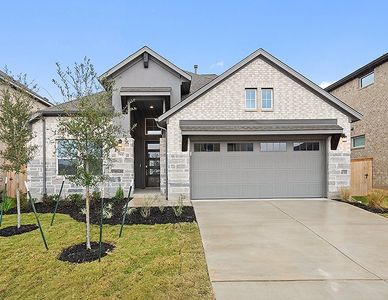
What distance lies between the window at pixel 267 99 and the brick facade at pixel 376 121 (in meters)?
8.67

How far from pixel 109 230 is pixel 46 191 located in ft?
22.6

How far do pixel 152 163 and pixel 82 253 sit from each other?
10983 millimetres

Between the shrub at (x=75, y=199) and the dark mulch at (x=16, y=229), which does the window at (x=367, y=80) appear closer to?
the shrub at (x=75, y=199)

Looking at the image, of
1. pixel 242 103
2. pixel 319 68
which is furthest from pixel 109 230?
pixel 319 68

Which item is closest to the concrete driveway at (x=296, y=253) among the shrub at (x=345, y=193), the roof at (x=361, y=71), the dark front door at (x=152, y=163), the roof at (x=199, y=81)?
the shrub at (x=345, y=193)

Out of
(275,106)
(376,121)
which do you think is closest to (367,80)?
(376,121)

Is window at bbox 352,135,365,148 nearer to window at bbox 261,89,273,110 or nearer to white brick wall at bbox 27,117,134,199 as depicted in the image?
window at bbox 261,89,273,110

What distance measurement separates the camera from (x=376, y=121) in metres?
17.9

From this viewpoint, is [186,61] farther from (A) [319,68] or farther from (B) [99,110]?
(B) [99,110]

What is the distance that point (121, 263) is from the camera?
5.27 meters

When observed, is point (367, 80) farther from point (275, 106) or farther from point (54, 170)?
point (54, 170)

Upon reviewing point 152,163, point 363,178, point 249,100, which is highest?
point 249,100

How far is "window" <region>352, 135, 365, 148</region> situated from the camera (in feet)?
64.7

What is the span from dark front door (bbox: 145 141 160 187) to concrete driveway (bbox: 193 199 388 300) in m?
7.00
